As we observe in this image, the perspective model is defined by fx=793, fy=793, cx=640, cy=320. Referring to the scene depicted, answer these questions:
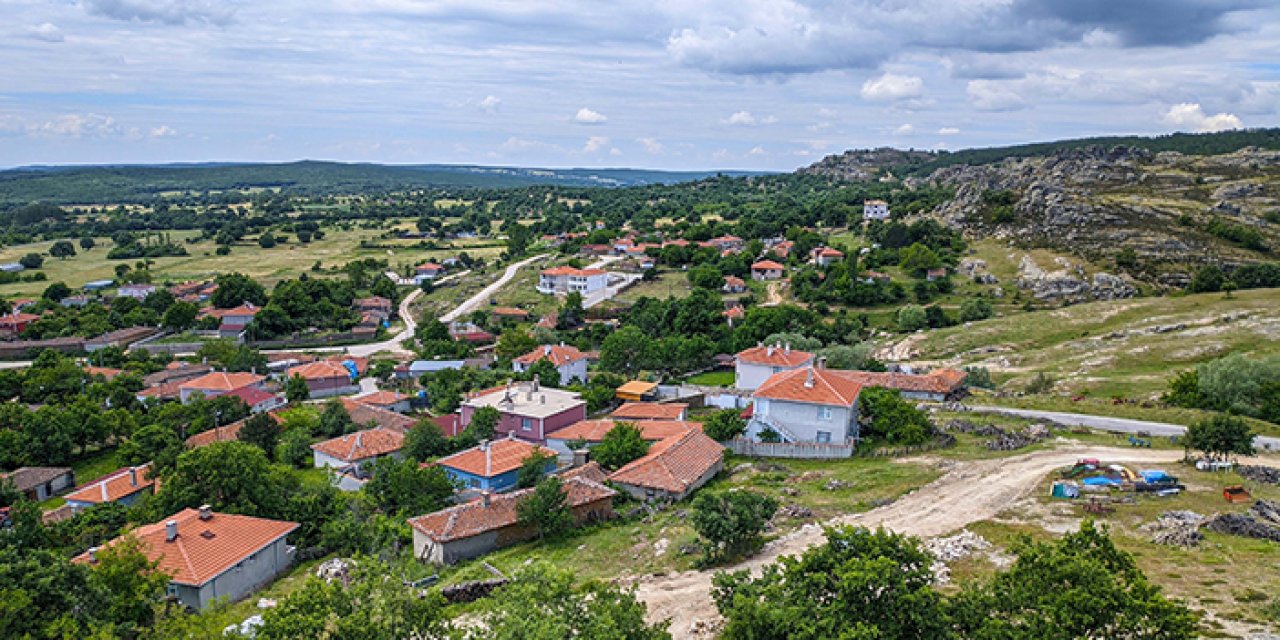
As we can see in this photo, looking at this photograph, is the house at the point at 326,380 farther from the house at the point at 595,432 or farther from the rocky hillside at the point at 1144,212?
the rocky hillside at the point at 1144,212

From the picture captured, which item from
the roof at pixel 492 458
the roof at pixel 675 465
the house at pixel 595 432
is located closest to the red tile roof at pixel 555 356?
the house at pixel 595 432

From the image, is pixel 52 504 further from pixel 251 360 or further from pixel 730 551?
pixel 730 551

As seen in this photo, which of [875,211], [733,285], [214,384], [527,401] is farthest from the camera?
[875,211]

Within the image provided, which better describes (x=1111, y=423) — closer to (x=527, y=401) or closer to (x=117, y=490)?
(x=527, y=401)

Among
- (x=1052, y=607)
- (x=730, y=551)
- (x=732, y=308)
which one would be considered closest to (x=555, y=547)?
(x=730, y=551)

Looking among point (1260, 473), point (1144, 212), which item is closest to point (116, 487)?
point (1260, 473)

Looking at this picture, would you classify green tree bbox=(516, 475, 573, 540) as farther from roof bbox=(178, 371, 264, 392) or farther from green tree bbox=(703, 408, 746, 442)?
roof bbox=(178, 371, 264, 392)
